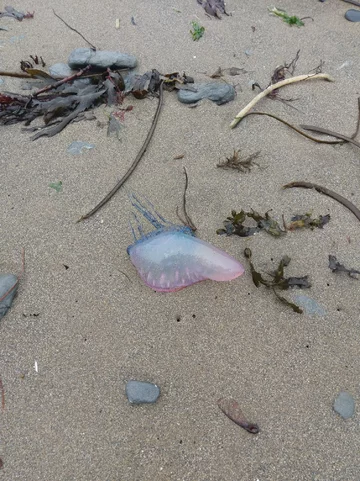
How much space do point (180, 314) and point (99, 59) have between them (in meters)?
1.76

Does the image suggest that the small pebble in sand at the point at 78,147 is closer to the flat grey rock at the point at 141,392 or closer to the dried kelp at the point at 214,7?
the flat grey rock at the point at 141,392

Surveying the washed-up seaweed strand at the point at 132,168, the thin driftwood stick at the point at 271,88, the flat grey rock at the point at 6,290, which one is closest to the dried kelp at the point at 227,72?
the thin driftwood stick at the point at 271,88

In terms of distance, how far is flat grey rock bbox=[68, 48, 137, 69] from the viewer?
2.64 metres

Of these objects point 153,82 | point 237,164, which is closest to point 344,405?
point 237,164

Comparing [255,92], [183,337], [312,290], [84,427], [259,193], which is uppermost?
[255,92]

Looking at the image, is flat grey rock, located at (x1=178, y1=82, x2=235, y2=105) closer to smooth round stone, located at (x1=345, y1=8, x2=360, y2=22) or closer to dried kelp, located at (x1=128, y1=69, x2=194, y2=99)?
dried kelp, located at (x1=128, y1=69, x2=194, y2=99)

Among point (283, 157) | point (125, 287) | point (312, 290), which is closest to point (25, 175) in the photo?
point (125, 287)

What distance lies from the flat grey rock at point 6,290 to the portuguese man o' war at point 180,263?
488mm

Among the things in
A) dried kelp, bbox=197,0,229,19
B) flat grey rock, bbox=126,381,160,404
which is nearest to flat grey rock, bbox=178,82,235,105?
dried kelp, bbox=197,0,229,19

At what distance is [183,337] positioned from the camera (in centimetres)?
164

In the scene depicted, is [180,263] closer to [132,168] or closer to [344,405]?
[132,168]

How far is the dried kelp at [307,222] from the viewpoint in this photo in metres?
1.97

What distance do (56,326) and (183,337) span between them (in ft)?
1.60

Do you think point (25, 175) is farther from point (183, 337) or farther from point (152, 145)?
point (183, 337)
